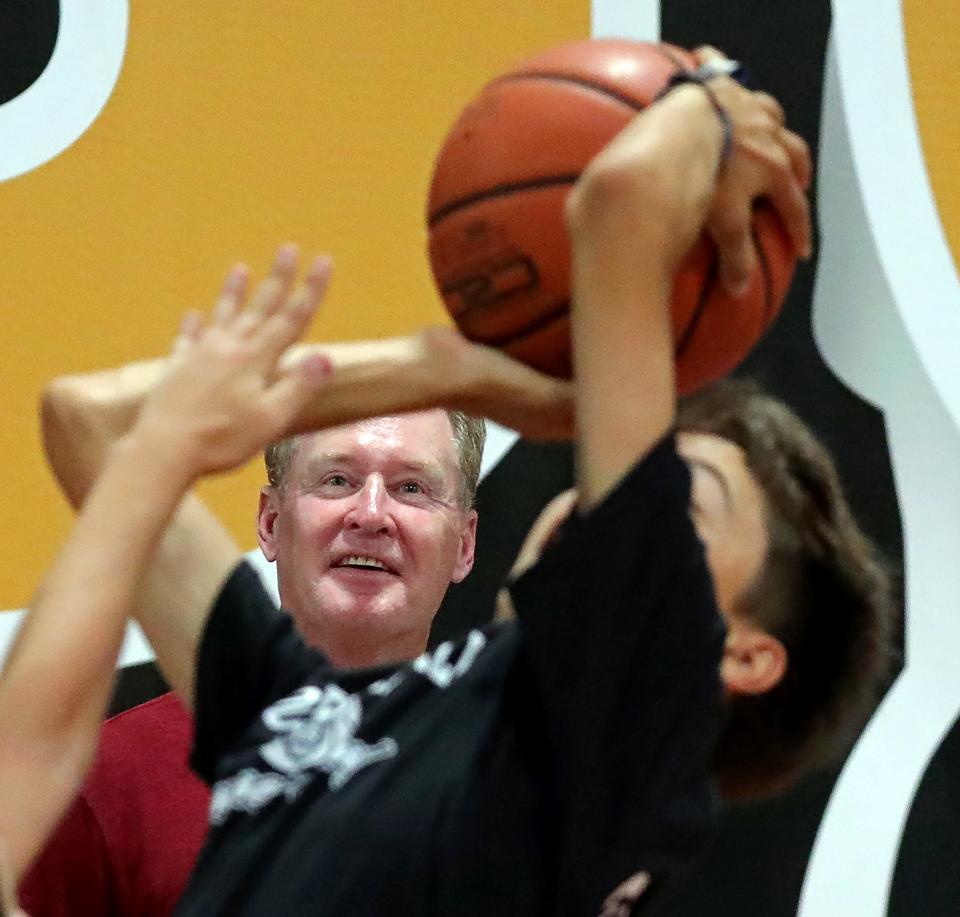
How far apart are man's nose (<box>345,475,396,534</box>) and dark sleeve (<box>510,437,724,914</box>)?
692 mm

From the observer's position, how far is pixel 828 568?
3.66 feet

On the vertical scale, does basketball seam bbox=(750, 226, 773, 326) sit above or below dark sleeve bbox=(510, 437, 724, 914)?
above

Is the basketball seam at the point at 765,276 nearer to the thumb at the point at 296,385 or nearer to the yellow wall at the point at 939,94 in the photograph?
the thumb at the point at 296,385

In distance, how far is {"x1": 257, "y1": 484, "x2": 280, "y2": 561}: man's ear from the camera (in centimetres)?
165

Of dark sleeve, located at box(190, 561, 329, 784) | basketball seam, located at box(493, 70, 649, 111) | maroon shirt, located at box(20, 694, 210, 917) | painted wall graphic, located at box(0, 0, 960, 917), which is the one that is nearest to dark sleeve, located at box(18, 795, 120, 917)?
maroon shirt, located at box(20, 694, 210, 917)

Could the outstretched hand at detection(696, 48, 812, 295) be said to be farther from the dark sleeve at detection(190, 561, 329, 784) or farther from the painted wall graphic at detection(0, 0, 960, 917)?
the painted wall graphic at detection(0, 0, 960, 917)

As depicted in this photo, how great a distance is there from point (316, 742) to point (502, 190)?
0.34m

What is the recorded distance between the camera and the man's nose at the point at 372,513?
1.57m

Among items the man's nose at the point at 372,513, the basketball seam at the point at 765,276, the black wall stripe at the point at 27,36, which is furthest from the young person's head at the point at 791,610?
the black wall stripe at the point at 27,36

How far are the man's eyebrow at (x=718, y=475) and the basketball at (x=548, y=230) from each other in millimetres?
63

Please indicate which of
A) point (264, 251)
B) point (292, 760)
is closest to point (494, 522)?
point (264, 251)

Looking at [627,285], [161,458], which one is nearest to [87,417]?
[161,458]

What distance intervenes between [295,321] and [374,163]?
3.00 feet

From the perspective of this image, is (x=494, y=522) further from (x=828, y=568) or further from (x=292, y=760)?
(x=292, y=760)
